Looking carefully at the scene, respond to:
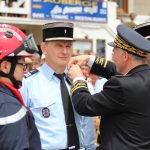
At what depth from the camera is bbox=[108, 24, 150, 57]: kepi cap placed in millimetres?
3000

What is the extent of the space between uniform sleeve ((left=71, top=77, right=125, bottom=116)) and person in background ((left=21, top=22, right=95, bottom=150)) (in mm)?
271

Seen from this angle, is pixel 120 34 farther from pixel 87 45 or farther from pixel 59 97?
pixel 87 45

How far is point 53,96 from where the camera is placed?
133 inches

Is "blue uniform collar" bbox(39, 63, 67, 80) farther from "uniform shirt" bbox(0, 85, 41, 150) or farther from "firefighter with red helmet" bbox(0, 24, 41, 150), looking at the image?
"uniform shirt" bbox(0, 85, 41, 150)

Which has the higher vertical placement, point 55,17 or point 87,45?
point 55,17

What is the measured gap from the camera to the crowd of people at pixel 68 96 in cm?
254

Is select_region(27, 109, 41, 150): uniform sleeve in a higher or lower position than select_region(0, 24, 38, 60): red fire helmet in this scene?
lower

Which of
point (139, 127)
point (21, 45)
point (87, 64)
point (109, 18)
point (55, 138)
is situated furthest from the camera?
point (109, 18)

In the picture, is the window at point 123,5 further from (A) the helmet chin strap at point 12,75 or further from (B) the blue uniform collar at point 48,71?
(A) the helmet chin strap at point 12,75

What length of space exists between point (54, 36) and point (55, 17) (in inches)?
415

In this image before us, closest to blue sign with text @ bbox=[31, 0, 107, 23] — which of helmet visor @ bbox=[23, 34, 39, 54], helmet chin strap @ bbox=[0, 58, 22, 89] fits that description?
helmet visor @ bbox=[23, 34, 39, 54]

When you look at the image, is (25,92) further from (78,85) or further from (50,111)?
(78,85)

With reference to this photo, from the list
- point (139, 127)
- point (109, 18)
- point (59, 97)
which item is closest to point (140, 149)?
point (139, 127)

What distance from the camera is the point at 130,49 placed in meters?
3.04
